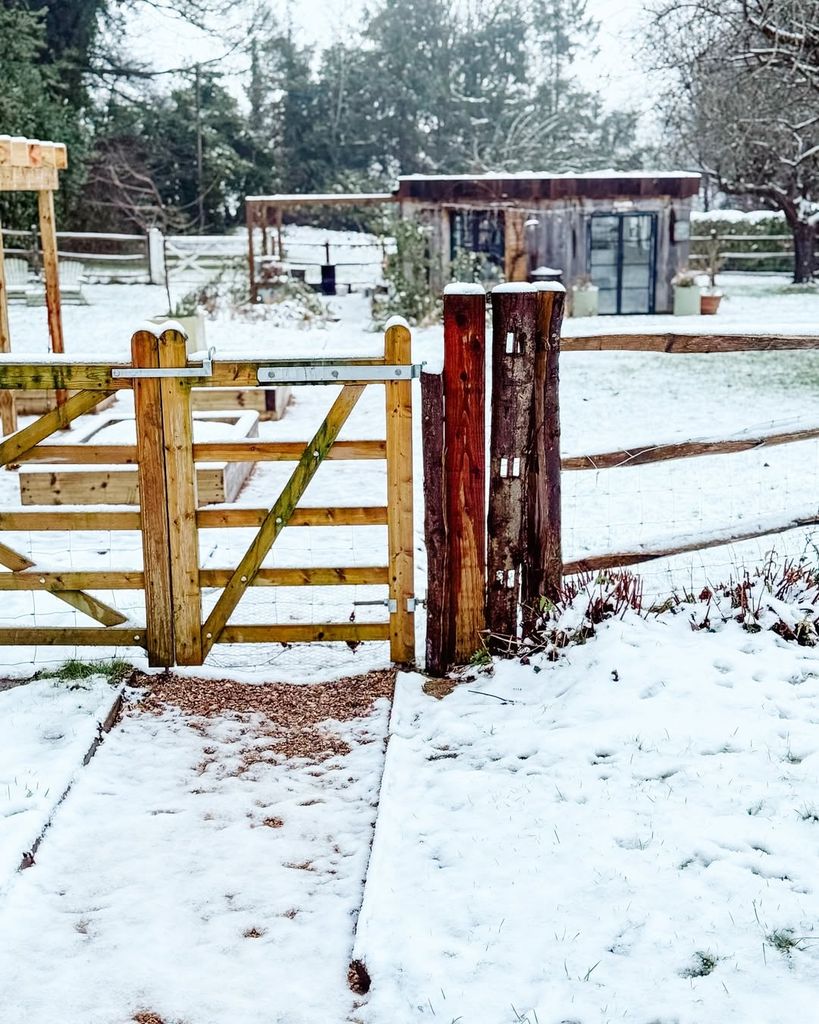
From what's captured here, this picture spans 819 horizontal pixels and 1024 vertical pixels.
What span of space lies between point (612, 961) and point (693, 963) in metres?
0.21

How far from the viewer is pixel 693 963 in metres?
2.95

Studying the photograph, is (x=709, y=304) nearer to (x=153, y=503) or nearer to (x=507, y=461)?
(x=507, y=461)

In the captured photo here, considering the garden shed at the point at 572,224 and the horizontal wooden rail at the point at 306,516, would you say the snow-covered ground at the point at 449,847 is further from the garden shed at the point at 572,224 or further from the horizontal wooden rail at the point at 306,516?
the garden shed at the point at 572,224

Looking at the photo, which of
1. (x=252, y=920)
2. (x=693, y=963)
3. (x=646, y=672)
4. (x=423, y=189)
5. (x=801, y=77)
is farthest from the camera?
(x=423, y=189)

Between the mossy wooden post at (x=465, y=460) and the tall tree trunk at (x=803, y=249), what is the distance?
25.5m

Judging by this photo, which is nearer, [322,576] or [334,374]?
[334,374]

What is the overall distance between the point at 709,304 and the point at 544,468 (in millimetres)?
18390

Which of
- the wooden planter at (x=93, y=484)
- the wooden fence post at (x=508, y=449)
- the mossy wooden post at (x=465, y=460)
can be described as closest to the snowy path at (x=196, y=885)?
the mossy wooden post at (x=465, y=460)

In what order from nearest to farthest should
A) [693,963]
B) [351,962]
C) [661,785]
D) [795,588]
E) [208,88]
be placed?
[693,963] < [351,962] < [661,785] < [795,588] < [208,88]

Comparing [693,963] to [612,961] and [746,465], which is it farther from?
[746,465]

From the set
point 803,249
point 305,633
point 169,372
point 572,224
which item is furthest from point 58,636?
point 803,249

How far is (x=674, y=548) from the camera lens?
5293 millimetres

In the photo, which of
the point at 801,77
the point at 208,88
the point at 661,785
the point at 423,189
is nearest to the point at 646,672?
the point at 661,785

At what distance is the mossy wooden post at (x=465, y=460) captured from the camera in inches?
192
